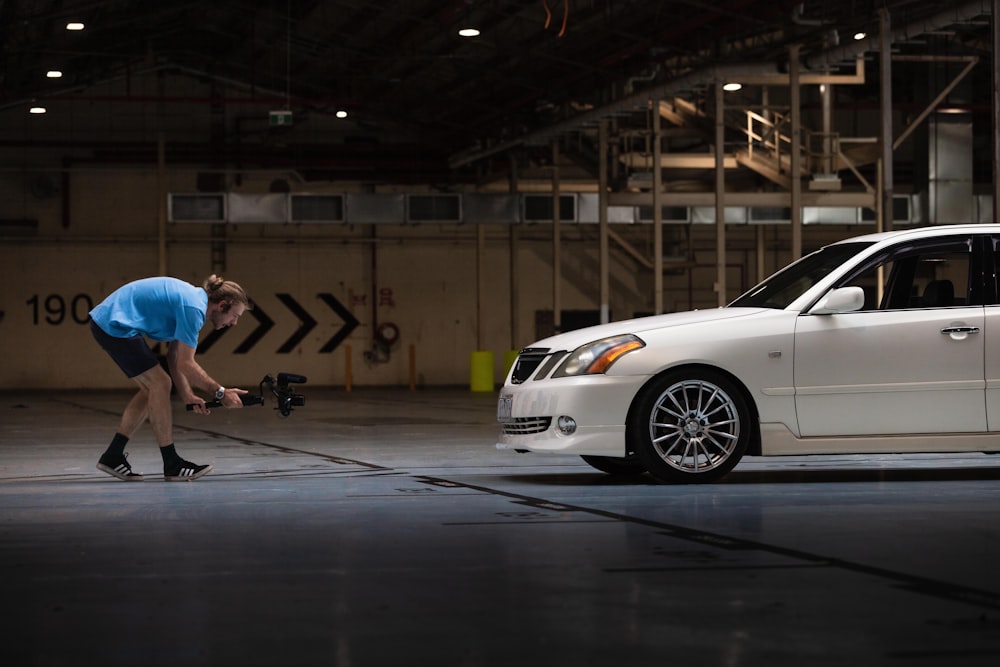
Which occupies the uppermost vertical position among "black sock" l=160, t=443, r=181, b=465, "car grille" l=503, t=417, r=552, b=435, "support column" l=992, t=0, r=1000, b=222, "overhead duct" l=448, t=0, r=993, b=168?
"overhead duct" l=448, t=0, r=993, b=168

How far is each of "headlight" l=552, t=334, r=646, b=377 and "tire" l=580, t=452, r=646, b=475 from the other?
2.91ft

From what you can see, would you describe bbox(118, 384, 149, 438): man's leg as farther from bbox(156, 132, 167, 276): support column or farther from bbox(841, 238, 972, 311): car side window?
bbox(156, 132, 167, 276): support column

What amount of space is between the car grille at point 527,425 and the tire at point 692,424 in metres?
0.52

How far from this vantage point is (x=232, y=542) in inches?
260

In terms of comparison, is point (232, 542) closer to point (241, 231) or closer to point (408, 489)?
point (408, 489)

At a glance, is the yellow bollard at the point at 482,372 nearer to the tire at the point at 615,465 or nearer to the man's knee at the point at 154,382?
the tire at the point at 615,465

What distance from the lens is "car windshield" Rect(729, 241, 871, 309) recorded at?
952cm

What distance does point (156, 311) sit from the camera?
9.53 m

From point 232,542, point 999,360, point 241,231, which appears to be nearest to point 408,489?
point 232,542

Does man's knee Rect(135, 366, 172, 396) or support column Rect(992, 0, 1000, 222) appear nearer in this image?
man's knee Rect(135, 366, 172, 396)

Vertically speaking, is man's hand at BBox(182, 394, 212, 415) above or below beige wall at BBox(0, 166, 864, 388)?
below

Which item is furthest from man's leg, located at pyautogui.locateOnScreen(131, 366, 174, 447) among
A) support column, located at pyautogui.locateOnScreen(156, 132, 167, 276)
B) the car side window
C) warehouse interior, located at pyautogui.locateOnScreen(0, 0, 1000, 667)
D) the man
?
support column, located at pyautogui.locateOnScreen(156, 132, 167, 276)

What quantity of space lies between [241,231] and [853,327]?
26.5 meters

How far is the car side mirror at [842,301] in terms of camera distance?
907 centimetres
